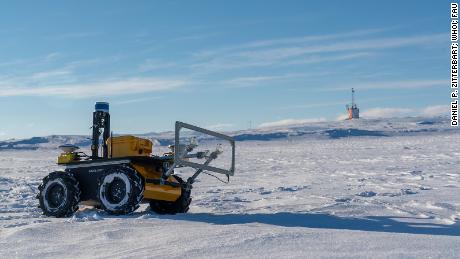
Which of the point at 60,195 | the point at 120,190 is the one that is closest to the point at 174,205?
the point at 120,190

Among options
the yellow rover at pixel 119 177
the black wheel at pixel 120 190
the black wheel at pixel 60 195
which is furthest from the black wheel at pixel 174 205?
the black wheel at pixel 60 195

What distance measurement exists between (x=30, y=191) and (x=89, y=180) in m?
5.29

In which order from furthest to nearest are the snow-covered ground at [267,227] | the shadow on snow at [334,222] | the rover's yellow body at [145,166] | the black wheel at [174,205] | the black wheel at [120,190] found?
the black wheel at [174,205]
the rover's yellow body at [145,166]
the black wheel at [120,190]
the shadow on snow at [334,222]
the snow-covered ground at [267,227]

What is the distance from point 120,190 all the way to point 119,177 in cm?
22

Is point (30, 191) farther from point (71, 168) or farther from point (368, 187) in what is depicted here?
point (368, 187)

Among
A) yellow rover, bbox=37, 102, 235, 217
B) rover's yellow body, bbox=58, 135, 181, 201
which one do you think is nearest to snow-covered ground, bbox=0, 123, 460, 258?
yellow rover, bbox=37, 102, 235, 217

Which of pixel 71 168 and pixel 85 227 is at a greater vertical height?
pixel 71 168

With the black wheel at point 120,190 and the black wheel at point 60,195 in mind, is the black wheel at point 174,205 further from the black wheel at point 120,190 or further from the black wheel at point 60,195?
the black wheel at point 60,195

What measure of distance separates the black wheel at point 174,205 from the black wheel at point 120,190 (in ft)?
2.95

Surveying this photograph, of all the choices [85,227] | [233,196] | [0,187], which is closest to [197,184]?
[233,196]

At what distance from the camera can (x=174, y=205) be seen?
31.7ft

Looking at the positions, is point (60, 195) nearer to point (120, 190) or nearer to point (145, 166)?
point (120, 190)

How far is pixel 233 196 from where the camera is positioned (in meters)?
12.1

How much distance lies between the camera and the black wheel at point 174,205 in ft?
31.6
